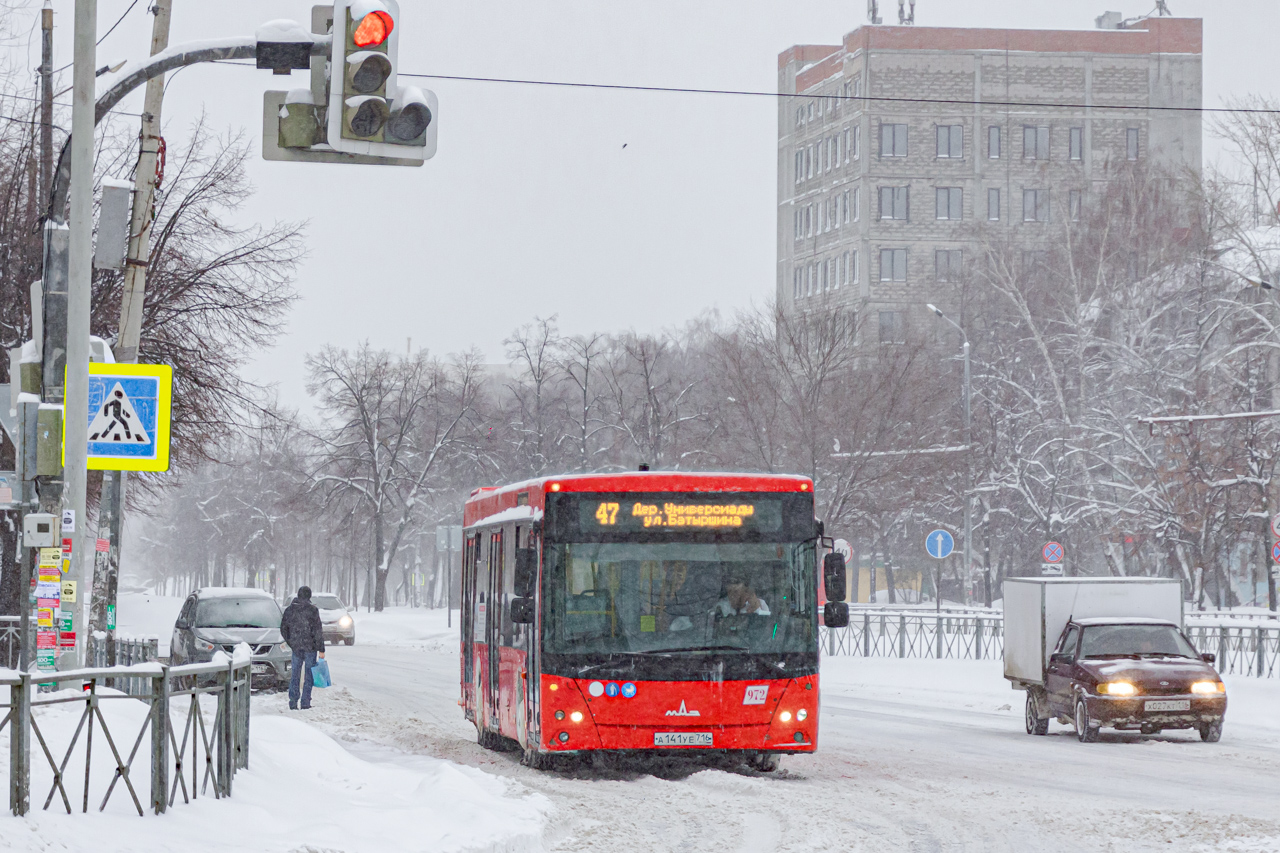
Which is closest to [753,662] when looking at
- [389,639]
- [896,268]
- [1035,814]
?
[1035,814]

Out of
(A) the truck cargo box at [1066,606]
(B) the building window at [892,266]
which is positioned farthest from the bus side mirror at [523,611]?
(B) the building window at [892,266]

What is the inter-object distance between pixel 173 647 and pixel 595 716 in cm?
1449

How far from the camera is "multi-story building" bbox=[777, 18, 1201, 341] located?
322ft

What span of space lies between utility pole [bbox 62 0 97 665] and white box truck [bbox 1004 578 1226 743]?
11.9 metres

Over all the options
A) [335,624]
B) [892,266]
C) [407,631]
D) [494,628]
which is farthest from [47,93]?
[892,266]

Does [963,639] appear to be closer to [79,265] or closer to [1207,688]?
[1207,688]

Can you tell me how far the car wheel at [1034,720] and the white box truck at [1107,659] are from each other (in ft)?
0.04

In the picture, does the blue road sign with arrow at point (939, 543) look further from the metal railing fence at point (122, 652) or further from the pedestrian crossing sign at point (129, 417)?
the pedestrian crossing sign at point (129, 417)

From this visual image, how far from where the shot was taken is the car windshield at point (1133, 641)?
21.6 m

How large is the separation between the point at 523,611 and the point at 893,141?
8736 centimetres

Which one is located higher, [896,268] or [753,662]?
[896,268]

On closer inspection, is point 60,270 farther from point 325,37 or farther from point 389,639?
point 389,639

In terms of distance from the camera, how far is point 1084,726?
21000 mm

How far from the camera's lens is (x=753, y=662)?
15852 millimetres
